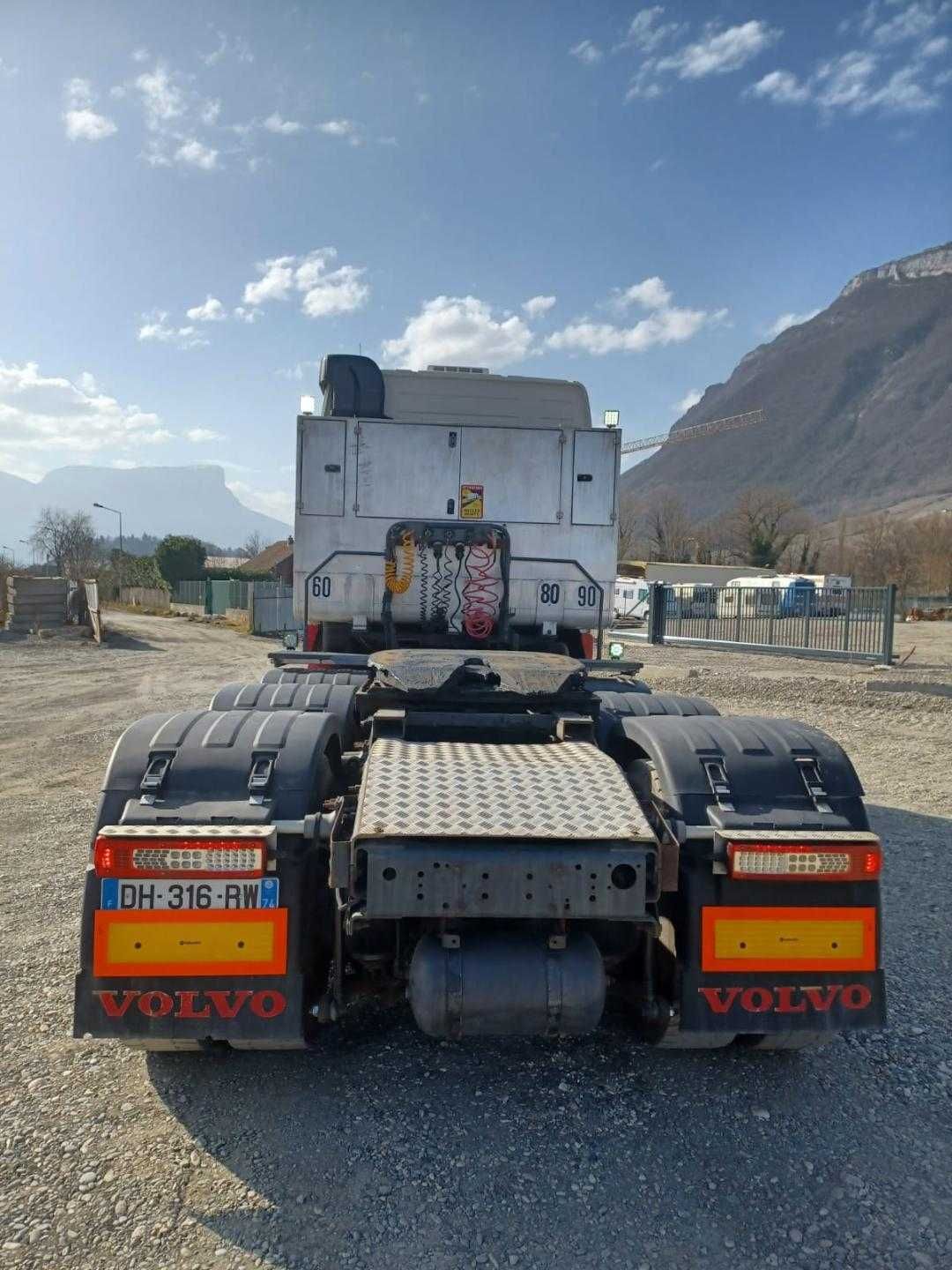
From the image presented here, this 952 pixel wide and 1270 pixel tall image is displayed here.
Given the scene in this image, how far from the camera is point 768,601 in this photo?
814 inches

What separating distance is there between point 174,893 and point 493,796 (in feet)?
3.64

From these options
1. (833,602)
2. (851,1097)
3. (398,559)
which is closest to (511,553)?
(398,559)

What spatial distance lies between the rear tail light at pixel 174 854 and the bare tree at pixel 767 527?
66013mm

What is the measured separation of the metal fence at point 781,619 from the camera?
1766 centimetres

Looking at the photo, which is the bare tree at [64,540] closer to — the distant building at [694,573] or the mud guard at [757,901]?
the distant building at [694,573]

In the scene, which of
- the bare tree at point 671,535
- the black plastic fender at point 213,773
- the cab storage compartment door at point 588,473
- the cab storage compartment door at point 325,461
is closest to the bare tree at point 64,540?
the bare tree at point 671,535

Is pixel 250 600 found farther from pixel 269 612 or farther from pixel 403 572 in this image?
pixel 403 572

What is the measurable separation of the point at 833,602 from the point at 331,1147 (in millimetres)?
18164

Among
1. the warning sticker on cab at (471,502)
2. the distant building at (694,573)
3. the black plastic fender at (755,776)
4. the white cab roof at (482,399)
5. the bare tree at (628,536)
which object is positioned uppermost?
the bare tree at (628,536)

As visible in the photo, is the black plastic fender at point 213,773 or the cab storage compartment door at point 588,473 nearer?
the black plastic fender at point 213,773

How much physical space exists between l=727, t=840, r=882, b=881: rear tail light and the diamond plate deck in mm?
362

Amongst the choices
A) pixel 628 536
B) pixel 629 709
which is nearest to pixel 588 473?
pixel 629 709

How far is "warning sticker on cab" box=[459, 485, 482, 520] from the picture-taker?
5.77 meters

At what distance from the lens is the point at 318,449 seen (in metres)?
5.72
